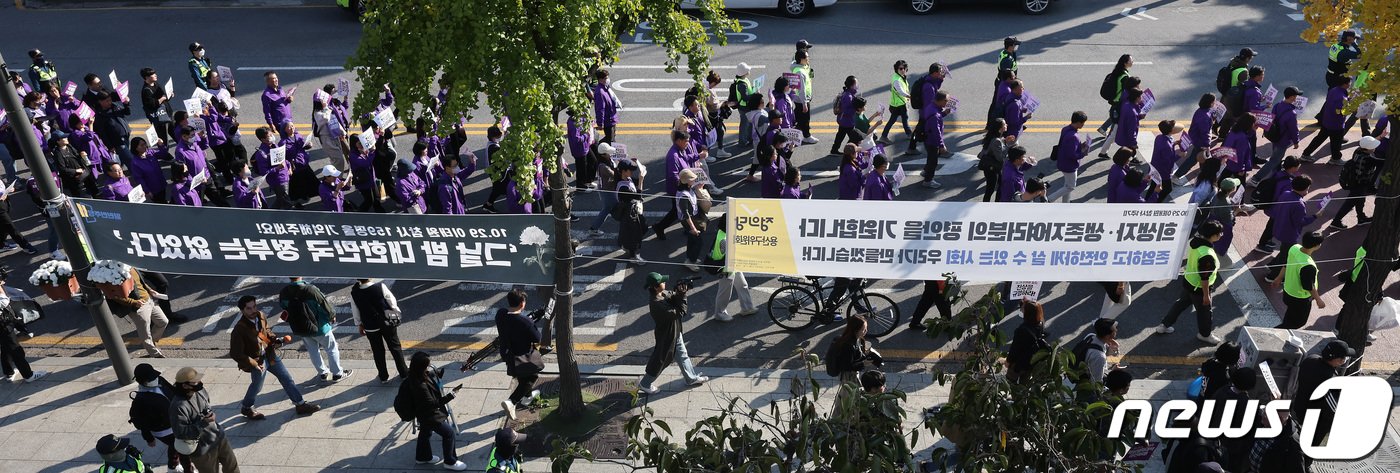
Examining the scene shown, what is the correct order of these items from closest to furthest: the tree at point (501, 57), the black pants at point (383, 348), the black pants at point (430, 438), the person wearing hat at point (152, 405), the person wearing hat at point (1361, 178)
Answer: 1. the tree at point (501, 57)
2. the person wearing hat at point (152, 405)
3. the black pants at point (430, 438)
4. the black pants at point (383, 348)
5. the person wearing hat at point (1361, 178)

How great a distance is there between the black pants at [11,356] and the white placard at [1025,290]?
10455 millimetres

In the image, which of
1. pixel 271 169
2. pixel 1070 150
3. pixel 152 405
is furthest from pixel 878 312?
pixel 271 169

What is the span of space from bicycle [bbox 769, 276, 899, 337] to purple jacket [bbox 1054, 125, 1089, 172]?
4313 mm

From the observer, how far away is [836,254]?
10.6 meters

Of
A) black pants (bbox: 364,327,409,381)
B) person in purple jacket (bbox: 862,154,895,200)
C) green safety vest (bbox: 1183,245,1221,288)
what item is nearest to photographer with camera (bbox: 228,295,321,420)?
black pants (bbox: 364,327,409,381)

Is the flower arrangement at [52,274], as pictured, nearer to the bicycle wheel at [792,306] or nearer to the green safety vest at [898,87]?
the bicycle wheel at [792,306]

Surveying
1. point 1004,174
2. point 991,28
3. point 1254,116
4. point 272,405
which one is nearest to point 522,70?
point 272,405

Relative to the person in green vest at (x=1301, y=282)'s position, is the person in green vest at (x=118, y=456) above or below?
above

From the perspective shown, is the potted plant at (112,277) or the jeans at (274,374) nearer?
the jeans at (274,374)

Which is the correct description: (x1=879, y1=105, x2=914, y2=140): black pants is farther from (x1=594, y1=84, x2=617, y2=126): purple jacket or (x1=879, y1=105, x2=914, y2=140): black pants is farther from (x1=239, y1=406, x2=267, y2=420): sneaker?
(x1=239, y1=406, x2=267, y2=420): sneaker

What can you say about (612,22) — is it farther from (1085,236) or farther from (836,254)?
(1085,236)

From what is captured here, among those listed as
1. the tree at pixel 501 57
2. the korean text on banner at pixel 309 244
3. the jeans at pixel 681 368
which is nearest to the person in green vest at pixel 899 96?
the jeans at pixel 681 368

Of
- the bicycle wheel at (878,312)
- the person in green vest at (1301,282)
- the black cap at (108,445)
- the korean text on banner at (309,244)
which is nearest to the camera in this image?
the black cap at (108,445)

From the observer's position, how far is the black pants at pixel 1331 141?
15.7 metres
